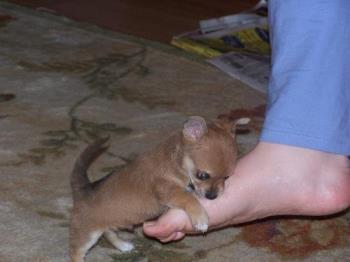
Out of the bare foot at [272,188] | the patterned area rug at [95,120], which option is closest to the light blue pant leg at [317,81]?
the bare foot at [272,188]

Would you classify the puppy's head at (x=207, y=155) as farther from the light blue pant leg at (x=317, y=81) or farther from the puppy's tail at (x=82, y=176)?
the puppy's tail at (x=82, y=176)

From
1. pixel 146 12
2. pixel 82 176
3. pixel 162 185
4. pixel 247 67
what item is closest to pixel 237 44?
pixel 247 67

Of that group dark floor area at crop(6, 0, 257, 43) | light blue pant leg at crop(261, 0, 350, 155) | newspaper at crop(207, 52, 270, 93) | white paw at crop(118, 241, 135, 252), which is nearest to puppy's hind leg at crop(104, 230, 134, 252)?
white paw at crop(118, 241, 135, 252)

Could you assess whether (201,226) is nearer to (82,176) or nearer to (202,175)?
(202,175)

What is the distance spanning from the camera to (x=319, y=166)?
3.82 feet

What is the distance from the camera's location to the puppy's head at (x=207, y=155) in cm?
106

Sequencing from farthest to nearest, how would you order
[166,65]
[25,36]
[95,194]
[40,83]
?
[25,36], [166,65], [40,83], [95,194]

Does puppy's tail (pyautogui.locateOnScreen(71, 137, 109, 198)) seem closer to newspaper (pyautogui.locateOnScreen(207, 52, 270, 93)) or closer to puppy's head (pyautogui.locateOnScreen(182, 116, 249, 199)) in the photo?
puppy's head (pyautogui.locateOnScreen(182, 116, 249, 199))

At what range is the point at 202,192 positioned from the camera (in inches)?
42.9

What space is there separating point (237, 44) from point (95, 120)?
742 mm

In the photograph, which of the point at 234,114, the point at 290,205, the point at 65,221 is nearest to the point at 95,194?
the point at 65,221

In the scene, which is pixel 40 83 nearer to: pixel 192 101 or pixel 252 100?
pixel 192 101

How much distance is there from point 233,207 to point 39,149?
0.60 m

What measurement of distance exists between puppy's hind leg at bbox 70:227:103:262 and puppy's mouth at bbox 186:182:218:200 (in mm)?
189
